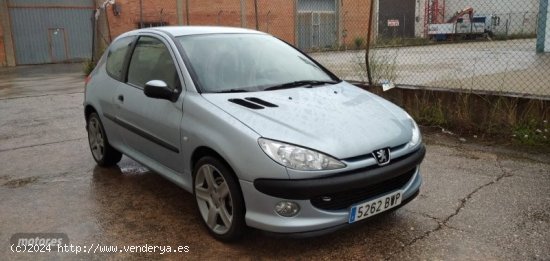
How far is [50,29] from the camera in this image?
2294cm

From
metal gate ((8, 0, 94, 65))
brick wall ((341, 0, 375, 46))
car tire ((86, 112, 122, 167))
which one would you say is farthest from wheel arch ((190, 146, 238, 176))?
brick wall ((341, 0, 375, 46))

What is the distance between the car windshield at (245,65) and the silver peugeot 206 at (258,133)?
1 centimetres

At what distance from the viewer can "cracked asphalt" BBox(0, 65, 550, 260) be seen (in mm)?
3094

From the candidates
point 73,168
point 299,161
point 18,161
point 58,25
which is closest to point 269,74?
point 299,161

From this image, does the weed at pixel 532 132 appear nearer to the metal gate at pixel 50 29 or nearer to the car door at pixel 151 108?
the car door at pixel 151 108

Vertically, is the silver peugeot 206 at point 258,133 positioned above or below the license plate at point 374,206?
above

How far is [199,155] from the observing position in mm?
3291

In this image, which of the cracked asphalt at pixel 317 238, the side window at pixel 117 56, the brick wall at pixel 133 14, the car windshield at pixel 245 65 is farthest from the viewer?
the brick wall at pixel 133 14

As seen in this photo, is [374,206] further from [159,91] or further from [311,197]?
[159,91]

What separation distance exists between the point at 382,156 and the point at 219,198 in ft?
3.69

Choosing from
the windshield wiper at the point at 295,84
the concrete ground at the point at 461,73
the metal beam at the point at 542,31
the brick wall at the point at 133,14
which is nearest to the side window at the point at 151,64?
the windshield wiper at the point at 295,84

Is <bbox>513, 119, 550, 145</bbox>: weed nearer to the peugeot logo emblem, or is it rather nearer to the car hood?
the car hood

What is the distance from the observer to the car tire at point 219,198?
297 cm

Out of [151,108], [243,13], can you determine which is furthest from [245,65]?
[243,13]
